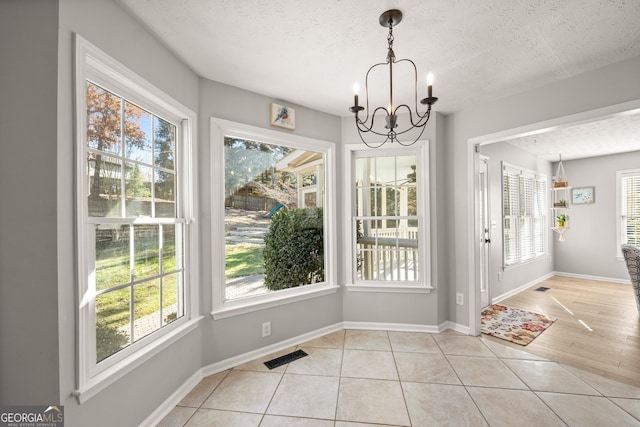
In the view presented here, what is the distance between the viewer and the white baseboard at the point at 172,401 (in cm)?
174

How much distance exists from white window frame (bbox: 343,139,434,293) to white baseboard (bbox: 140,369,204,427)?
5.68 ft

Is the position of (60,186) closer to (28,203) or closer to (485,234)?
(28,203)

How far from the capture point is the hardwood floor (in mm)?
2447

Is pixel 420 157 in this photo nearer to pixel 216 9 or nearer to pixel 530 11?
pixel 530 11

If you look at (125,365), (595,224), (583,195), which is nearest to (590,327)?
(595,224)

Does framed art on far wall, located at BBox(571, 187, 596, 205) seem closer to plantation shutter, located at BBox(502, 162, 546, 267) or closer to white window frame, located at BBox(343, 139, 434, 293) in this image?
plantation shutter, located at BBox(502, 162, 546, 267)

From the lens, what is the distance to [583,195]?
5.54 meters

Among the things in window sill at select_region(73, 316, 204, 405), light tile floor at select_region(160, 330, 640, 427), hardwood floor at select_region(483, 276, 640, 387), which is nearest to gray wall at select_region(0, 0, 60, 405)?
window sill at select_region(73, 316, 204, 405)

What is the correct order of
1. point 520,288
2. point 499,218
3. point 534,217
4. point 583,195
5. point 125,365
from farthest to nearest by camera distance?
1. point 583,195
2. point 534,217
3. point 520,288
4. point 499,218
5. point 125,365

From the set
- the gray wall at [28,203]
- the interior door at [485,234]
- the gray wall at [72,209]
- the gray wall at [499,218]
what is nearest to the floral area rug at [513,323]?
the interior door at [485,234]

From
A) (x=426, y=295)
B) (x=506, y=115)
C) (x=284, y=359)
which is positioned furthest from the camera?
(x=426, y=295)

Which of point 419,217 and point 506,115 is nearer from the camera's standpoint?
point 506,115

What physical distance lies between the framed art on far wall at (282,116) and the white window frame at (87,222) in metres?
0.74

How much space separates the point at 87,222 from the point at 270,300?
5.44 ft
